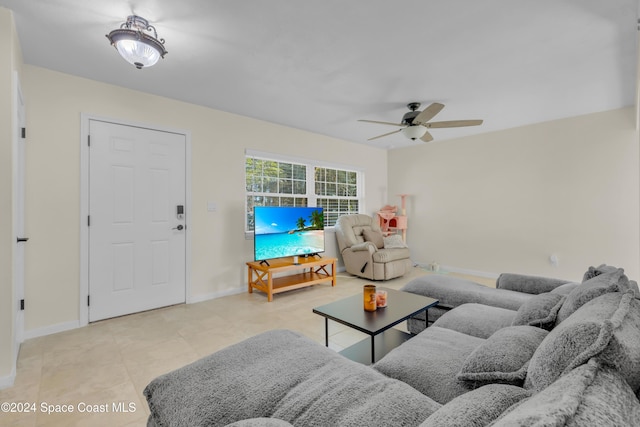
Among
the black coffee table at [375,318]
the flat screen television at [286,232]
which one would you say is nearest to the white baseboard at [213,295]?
the flat screen television at [286,232]

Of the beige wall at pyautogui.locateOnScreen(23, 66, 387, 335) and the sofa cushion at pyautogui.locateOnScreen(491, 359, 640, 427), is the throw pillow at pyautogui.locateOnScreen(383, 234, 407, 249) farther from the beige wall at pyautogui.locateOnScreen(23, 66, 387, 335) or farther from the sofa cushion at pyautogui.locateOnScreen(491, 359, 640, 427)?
the sofa cushion at pyautogui.locateOnScreen(491, 359, 640, 427)

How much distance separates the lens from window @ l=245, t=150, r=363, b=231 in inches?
168

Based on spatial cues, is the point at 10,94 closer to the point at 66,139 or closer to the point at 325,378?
the point at 66,139

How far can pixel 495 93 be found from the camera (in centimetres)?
326

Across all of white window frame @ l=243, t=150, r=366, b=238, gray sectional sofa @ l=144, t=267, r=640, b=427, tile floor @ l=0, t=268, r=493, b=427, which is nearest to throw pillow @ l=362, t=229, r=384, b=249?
white window frame @ l=243, t=150, r=366, b=238

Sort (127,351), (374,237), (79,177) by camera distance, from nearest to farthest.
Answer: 1. (127,351)
2. (79,177)
3. (374,237)

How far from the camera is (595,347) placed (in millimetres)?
690

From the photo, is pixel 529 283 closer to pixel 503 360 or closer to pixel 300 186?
pixel 503 360

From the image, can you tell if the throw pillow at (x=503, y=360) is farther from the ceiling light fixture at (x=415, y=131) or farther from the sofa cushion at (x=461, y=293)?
the ceiling light fixture at (x=415, y=131)

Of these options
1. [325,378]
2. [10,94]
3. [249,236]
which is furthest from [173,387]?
[249,236]

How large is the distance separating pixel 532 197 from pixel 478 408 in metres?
4.74

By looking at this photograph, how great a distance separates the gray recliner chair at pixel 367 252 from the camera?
459cm

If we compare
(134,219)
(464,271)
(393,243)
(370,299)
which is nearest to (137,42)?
(134,219)

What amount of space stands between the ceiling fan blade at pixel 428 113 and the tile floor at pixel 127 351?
7.48 ft
